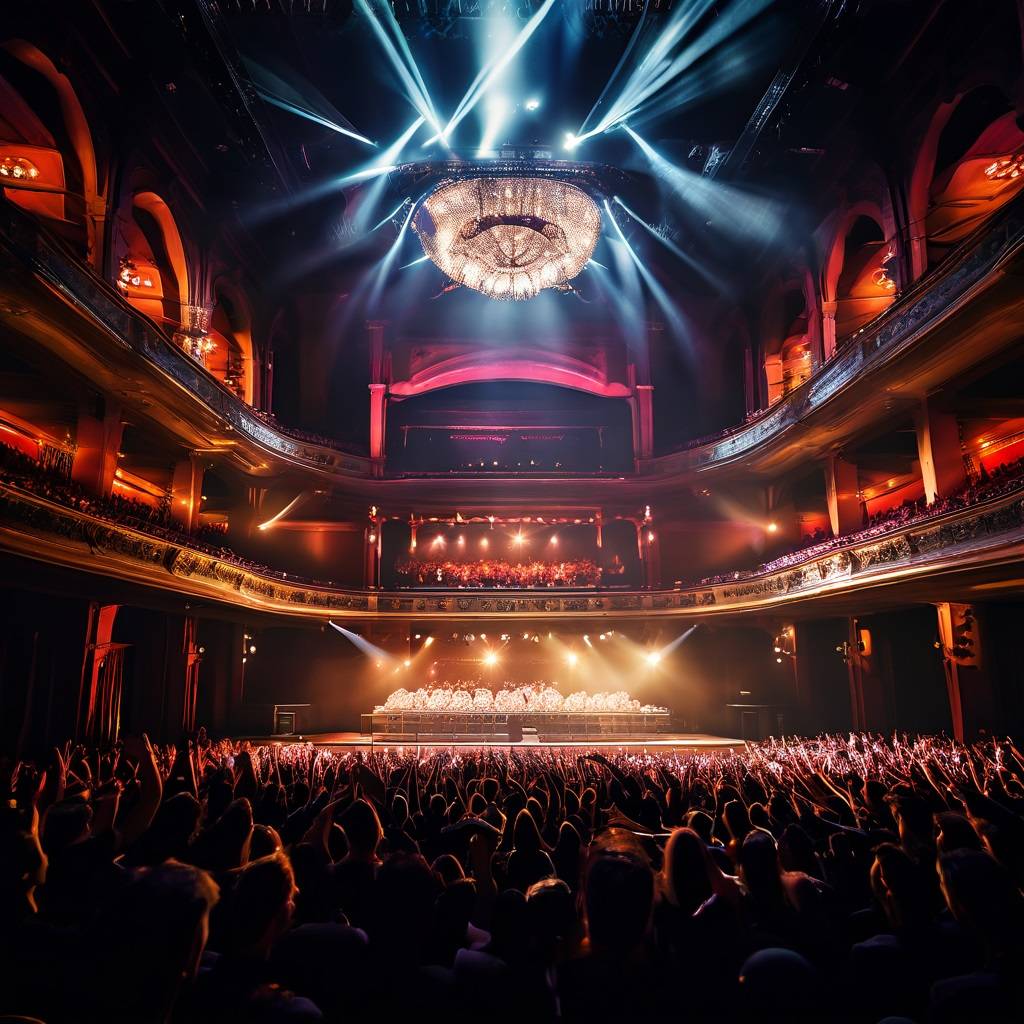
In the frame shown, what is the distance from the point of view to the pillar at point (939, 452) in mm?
15023

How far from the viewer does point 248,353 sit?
→ 22.7 meters

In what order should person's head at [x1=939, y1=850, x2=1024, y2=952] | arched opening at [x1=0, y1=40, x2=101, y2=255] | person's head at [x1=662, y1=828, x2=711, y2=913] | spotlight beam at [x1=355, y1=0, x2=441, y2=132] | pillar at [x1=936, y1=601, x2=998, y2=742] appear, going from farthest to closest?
1. spotlight beam at [x1=355, y1=0, x2=441, y2=132]
2. pillar at [x1=936, y1=601, x2=998, y2=742]
3. arched opening at [x1=0, y1=40, x2=101, y2=255]
4. person's head at [x1=662, y1=828, x2=711, y2=913]
5. person's head at [x1=939, y1=850, x2=1024, y2=952]

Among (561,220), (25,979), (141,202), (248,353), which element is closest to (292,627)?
(248,353)

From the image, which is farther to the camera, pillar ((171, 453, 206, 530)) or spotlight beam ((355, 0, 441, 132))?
pillar ((171, 453, 206, 530))

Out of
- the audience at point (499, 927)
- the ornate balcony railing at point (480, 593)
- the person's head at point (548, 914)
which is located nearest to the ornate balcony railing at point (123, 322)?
the ornate balcony railing at point (480, 593)

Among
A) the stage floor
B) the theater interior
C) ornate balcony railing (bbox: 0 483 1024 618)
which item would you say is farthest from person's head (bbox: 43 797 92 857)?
A: the stage floor

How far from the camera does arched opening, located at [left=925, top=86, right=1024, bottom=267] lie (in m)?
14.4

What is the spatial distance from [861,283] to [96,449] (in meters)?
20.1

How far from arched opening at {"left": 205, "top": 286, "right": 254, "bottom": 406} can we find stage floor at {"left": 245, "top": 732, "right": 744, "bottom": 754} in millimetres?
10598

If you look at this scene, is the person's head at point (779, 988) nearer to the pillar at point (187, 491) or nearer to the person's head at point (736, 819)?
the person's head at point (736, 819)

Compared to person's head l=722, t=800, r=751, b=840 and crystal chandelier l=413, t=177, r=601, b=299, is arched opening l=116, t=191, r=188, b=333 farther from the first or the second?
person's head l=722, t=800, r=751, b=840

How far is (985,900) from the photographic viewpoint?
229 cm

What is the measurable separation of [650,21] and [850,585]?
12781 millimetres

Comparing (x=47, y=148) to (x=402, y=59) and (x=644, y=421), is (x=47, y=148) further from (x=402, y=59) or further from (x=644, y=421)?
(x=644, y=421)
